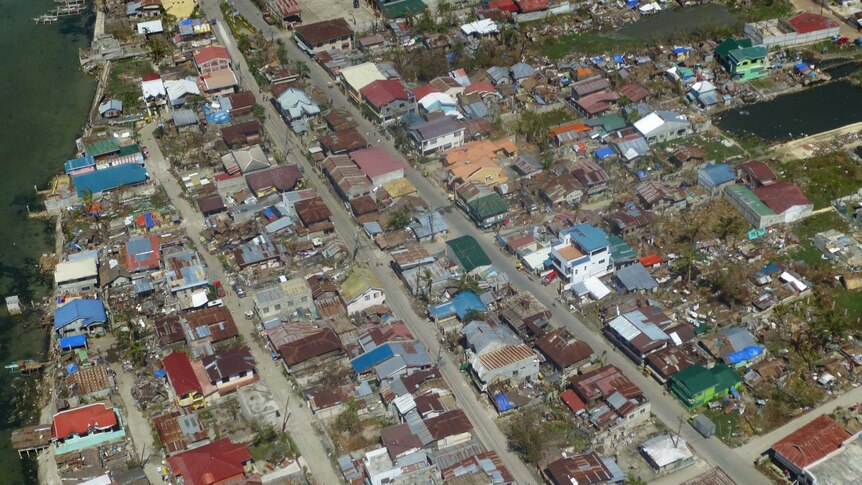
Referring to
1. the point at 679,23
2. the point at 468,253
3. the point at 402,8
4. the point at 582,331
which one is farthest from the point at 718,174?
the point at 402,8

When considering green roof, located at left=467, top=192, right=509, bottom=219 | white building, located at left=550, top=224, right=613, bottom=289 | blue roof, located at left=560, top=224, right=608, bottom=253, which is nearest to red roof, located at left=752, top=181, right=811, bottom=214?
blue roof, located at left=560, top=224, right=608, bottom=253

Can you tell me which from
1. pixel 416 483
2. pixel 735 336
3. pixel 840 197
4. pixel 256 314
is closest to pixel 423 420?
pixel 416 483

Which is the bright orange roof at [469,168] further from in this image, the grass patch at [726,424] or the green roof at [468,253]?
Answer: the grass patch at [726,424]

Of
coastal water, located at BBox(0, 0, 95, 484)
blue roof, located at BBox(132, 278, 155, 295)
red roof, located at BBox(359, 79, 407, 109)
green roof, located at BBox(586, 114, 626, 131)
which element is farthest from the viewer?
red roof, located at BBox(359, 79, 407, 109)

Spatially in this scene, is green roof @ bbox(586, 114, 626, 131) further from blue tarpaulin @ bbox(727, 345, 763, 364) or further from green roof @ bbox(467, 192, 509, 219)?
blue tarpaulin @ bbox(727, 345, 763, 364)

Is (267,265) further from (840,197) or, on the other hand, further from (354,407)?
(840,197)
